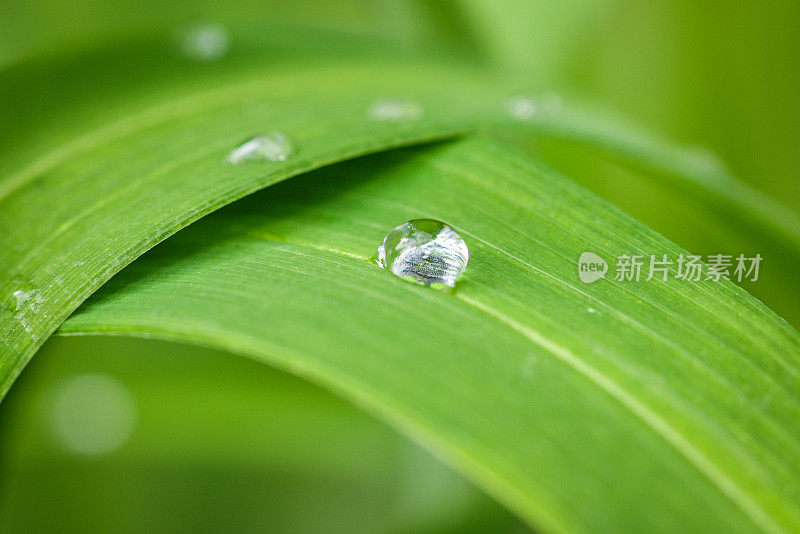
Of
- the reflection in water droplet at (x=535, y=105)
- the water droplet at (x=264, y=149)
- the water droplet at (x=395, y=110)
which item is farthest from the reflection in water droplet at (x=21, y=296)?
the reflection in water droplet at (x=535, y=105)

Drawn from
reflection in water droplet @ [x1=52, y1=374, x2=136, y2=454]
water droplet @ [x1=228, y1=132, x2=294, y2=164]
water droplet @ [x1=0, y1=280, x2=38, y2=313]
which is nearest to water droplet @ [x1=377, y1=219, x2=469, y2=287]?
water droplet @ [x1=228, y1=132, x2=294, y2=164]

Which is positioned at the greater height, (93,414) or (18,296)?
(93,414)

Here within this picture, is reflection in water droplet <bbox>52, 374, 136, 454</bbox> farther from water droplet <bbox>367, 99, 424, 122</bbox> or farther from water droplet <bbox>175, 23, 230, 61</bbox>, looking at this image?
water droplet <bbox>367, 99, 424, 122</bbox>

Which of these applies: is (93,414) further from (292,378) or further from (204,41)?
(204,41)

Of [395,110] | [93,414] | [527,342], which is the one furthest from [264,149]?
[93,414]

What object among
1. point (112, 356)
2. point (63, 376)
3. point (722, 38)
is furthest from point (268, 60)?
point (722, 38)
